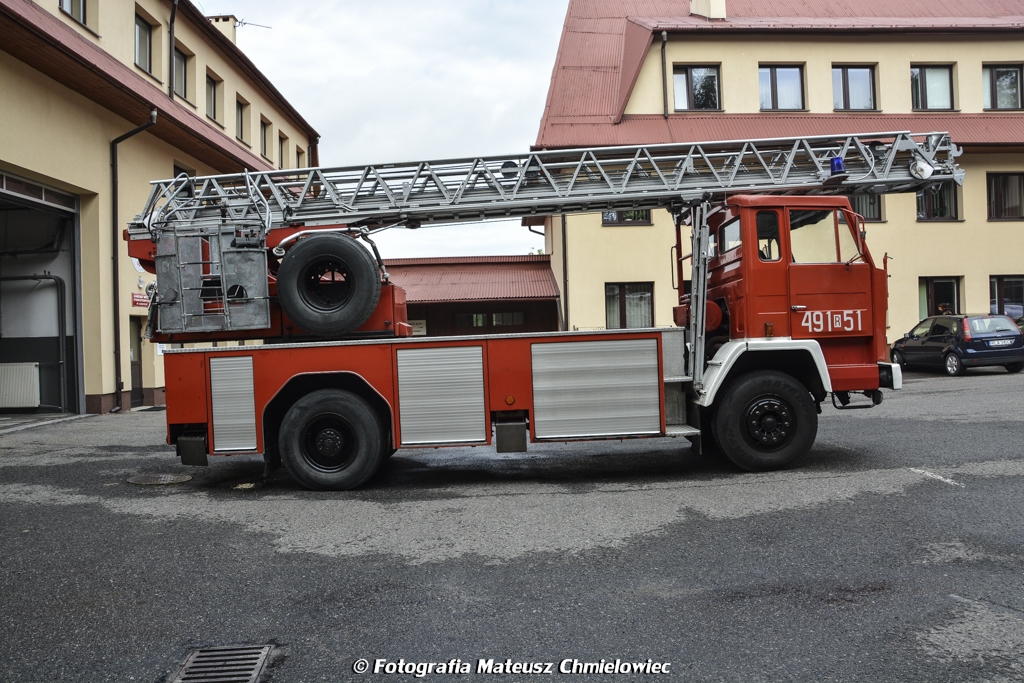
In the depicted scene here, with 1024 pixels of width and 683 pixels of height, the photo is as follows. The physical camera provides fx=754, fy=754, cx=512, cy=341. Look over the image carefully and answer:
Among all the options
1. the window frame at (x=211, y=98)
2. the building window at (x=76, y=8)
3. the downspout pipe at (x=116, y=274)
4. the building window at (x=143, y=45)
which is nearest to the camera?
the building window at (x=76, y=8)

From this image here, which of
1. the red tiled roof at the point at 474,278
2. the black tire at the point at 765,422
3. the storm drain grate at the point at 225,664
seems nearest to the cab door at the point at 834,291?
the black tire at the point at 765,422

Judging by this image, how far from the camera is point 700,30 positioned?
22.5 m

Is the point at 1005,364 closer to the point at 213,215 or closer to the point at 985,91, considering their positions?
the point at 985,91

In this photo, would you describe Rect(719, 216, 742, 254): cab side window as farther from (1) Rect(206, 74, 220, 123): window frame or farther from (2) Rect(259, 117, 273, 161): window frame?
(2) Rect(259, 117, 273, 161): window frame

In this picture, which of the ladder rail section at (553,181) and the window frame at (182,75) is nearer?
the ladder rail section at (553,181)

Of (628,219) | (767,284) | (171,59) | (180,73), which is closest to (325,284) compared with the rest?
(767,284)

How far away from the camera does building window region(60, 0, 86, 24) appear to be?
48.3ft

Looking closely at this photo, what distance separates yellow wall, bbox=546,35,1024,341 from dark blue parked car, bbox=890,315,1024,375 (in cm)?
366

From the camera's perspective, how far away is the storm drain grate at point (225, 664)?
339 centimetres

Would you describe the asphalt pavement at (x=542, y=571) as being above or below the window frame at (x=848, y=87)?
below

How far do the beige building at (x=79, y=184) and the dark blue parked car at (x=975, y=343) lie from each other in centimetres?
1797

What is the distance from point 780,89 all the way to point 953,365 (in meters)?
10.0

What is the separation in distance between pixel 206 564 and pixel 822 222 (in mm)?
6598

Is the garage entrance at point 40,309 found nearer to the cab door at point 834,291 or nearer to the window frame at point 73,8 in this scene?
the window frame at point 73,8
